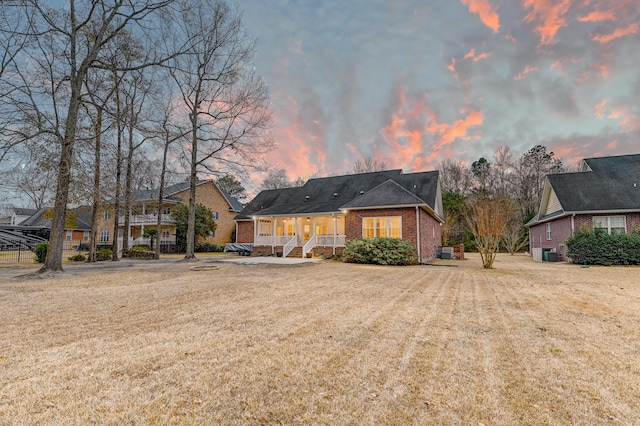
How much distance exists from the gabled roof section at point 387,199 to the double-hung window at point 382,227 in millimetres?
845

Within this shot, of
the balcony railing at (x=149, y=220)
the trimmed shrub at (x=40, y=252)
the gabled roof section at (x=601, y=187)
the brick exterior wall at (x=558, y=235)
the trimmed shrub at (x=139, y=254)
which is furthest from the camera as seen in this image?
the balcony railing at (x=149, y=220)

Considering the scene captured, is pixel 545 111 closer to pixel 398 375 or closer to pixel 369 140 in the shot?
pixel 369 140

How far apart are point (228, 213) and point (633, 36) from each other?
36.0 m

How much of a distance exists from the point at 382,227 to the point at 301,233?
7.75m

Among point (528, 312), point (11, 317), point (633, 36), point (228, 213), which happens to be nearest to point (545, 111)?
point (633, 36)

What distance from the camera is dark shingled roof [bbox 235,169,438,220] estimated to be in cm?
1784

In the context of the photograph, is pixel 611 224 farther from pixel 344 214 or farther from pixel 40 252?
pixel 40 252

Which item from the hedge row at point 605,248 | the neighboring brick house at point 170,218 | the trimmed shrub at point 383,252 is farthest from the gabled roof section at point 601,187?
the neighboring brick house at point 170,218

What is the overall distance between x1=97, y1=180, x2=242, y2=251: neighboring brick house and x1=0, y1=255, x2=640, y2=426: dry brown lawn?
85.6ft

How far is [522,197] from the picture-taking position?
124 ft

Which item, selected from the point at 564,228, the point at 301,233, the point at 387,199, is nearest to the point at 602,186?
the point at 564,228

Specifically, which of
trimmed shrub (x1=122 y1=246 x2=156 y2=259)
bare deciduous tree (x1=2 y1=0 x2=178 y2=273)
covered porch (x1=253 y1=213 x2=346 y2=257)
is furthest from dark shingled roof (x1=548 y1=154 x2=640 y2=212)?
trimmed shrub (x1=122 y1=246 x2=156 y2=259)

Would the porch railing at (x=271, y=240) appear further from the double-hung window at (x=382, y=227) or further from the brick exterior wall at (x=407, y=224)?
the double-hung window at (x=382, y=227)

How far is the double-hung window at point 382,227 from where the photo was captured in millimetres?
17031
